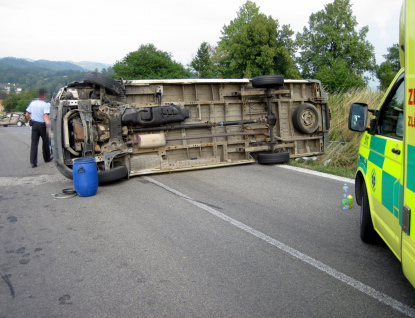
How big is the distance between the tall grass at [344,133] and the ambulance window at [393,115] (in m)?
4.80

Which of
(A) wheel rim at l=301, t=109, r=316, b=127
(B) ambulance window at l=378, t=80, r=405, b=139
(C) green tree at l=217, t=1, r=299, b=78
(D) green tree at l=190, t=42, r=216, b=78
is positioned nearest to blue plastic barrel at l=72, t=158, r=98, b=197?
(B) ambulance window at l=378, t=80, r=405, b=139

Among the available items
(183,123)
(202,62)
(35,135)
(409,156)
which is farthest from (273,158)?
(202,62)

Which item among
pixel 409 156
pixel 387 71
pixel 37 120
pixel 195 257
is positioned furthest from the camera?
pixel 387 71

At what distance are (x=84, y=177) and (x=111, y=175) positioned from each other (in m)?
0.95

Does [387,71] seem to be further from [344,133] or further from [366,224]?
[366,224]

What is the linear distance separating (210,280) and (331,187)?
432 cm

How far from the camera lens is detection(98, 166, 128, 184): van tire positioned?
25.7 feet

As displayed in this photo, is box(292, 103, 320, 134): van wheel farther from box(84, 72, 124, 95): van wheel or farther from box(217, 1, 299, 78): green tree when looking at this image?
box(217, 1, 299, 78): green tree

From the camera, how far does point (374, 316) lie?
3.05 m

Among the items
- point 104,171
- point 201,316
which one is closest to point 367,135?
point 201,316

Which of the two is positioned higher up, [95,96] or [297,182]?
[95,96]

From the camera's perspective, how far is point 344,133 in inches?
487

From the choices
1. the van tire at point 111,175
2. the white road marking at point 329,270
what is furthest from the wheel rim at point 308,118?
the white road marking at point 329,270

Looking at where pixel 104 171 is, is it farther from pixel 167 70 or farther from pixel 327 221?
pixel 167 70
